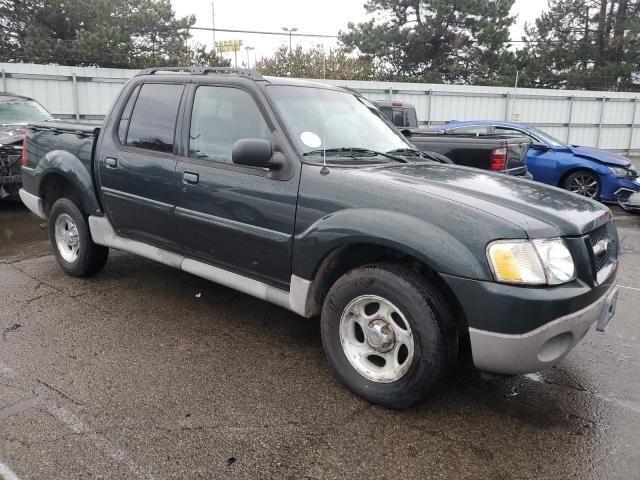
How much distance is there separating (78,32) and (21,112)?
66.0 ft

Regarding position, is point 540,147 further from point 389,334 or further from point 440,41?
point 440,41

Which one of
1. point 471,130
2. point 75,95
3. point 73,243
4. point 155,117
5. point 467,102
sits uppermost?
point 467,102

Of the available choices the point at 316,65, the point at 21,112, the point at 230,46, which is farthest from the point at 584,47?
the point at 21,112

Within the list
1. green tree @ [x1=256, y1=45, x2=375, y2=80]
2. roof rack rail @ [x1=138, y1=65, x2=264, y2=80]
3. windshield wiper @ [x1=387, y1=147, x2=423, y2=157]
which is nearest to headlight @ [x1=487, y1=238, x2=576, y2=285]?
windshield wiper @ [x1=387, y1=147, x2=423, y2=157]

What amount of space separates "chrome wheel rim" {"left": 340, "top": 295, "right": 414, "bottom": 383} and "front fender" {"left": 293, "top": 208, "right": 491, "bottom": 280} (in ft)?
1.09

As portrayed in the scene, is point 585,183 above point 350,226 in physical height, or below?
below

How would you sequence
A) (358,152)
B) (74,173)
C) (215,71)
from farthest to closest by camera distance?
(74,173), (215,71), (358,152)

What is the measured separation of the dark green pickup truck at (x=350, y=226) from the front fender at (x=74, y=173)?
0.02m

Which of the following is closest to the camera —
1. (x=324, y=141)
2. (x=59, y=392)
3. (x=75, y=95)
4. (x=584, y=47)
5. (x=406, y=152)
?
(x=59, y=392)

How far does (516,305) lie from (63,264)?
14.4 ft

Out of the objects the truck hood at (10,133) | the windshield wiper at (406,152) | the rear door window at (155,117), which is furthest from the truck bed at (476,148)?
the truck hood at (10,133)

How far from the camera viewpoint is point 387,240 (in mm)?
2928

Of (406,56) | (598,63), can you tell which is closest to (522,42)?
(598,63)

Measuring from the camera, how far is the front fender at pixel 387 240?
107 inches
